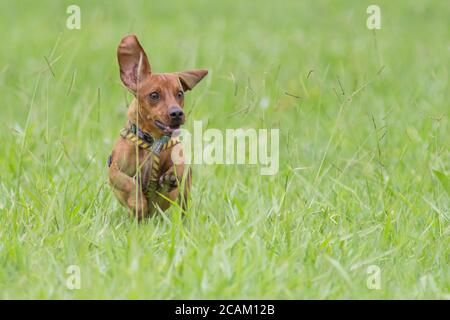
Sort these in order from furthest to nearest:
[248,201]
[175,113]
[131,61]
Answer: [248,201]
[131,61]
[175,113]

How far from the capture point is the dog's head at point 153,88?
169 inches

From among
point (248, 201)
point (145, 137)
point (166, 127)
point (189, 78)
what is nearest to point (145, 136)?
point (145, 137)

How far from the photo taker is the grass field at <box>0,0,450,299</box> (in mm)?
4047

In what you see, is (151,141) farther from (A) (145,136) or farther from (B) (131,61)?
(B) (131,61)

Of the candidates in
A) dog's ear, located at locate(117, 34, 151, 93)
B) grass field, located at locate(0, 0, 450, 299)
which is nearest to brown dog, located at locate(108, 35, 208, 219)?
dog's ear, located at locate(117, 34, 151, 93)

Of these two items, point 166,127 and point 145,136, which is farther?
point 145,136

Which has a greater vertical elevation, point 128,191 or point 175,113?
point 175,113

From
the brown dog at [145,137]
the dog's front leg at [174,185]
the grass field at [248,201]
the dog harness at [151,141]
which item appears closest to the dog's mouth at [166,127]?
the brown dog at [145,137]

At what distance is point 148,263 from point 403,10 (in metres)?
8.48

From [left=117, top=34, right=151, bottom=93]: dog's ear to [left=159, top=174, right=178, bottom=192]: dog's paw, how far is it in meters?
0.43

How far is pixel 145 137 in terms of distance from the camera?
4.48 m

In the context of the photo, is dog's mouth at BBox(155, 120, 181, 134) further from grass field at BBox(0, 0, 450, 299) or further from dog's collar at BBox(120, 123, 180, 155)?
grass field at BBox(0, 0, 450, 299)

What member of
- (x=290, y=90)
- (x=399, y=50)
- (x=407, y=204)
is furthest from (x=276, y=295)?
(x=399, y=50)

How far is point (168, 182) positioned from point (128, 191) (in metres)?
0.20
